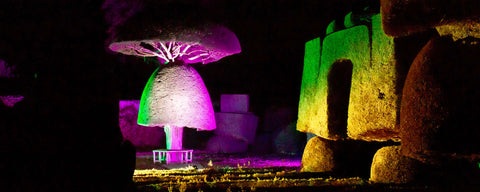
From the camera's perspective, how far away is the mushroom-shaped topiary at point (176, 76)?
193 inches

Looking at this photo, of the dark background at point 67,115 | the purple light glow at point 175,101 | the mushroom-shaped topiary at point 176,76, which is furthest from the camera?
the purple light glow at point 175,101

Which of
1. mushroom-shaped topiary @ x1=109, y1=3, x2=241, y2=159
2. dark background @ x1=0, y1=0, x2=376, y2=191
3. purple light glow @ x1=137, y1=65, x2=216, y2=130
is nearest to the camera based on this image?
dark background @ x1=0, y1=0, x2=376, y2=191

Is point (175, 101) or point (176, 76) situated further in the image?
point (176, 76)

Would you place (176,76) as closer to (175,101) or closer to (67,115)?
(175,101)

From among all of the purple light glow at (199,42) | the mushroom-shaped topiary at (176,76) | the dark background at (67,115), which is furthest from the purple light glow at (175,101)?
the dark background at (67,115)

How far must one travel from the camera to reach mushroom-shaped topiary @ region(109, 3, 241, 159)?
491cm

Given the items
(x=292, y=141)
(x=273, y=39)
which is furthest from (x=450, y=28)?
(x=292, y=141)

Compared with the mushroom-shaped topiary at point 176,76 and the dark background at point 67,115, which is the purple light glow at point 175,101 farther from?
the dark background at point 67,115

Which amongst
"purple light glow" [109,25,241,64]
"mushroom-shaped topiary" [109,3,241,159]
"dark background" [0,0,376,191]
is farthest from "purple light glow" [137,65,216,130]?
"dark background" [0,0,376,191]

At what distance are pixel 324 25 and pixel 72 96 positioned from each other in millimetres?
4723

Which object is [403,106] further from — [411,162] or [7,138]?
[7,138]

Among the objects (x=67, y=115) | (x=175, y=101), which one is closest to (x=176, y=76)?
(x=175, y=101)

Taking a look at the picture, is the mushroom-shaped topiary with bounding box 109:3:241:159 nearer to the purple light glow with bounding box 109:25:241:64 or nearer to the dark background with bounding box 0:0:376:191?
the purple light glow with bounding box 109:25:241:64

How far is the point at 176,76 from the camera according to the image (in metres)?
5.59
